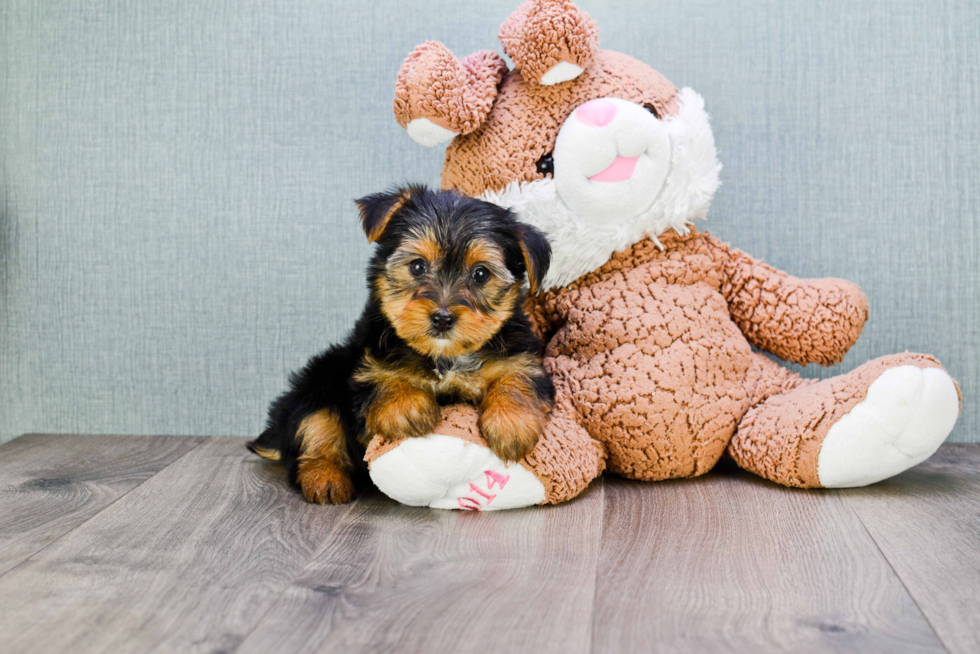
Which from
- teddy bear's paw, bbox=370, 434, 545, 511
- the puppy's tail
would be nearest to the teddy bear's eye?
teddy bear's paw, bbox=370, 434, 545, 511

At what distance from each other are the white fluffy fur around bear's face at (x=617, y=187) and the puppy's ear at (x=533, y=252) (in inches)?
9.2

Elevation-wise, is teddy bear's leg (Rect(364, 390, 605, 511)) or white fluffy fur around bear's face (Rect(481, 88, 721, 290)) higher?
white fluffy fur around bear's face (Rect(481, 88, 721, 290))

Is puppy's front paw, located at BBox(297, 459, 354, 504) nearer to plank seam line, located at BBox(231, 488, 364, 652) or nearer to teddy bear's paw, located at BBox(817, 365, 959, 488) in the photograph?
plank seam line, located at BBox(231, 488, 364, 652)

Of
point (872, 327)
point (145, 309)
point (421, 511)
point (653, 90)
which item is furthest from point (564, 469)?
point (145, 309)

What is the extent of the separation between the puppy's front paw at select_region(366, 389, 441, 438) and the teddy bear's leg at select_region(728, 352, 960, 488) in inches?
39.8

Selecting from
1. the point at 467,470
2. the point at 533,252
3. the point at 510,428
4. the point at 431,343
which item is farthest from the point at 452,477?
the point at 533,252

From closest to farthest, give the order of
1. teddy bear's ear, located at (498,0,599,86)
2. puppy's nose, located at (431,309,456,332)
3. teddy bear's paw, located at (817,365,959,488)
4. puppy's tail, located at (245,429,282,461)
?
1. puppy's nose, located at (431,309,456,332)
2. teddy bear's paw, located at (817,365,959,488)
3. teddy bear's ear, located at (498,0,599,86)
4. puppy's tail, located at (245,429,282,461)

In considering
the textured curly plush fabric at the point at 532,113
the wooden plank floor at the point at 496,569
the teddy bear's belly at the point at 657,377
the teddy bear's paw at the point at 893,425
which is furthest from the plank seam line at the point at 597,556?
the textured curly plush fabric at the point at 532,113

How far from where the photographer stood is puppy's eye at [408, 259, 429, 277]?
2156 millimetres

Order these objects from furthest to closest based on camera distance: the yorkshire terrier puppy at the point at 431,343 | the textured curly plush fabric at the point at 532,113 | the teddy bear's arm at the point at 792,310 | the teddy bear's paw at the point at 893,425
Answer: the teddy bear's arm at the point at 792,310 < the textured curly plush fabric at the point at 532,113 < the teddy bear's paw at the point at 893,425 < the yorkshire terrier puppy at the point at 431,343

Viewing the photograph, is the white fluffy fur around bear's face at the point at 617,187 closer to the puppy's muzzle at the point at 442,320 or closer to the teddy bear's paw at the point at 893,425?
the puppy's muzzle at the point at 442,320

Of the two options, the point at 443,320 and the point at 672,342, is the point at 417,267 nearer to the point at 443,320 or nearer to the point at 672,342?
the point at 443,320

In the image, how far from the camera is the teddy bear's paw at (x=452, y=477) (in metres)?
2.14

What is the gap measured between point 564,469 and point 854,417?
0.85 m
